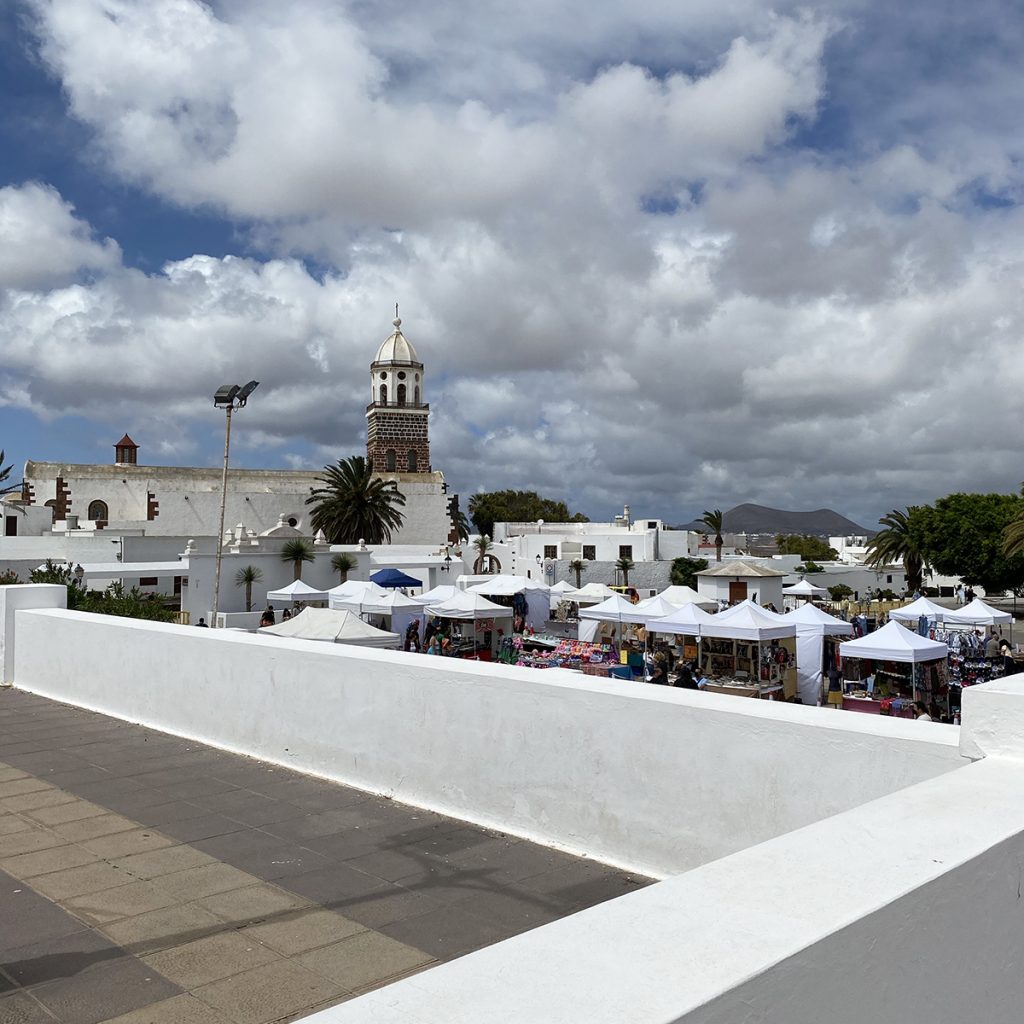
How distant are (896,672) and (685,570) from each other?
30.5m

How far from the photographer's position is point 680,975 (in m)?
1.80

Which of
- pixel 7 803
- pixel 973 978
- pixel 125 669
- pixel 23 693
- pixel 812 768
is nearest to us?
pixel 973 978

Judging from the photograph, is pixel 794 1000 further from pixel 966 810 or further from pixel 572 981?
pixel 966 810

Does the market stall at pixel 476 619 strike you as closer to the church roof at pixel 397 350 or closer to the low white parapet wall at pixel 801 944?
the low white parapet wall at pixel 801 944

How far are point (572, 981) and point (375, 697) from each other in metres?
3.81

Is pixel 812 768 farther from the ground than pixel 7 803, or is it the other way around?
pixel 812 768

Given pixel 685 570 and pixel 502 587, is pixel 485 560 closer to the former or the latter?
pixel 685 570

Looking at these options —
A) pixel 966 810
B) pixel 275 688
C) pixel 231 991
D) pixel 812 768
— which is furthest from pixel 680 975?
pixel 275 688

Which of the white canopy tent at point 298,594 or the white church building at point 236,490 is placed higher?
the white church building at point 236,490

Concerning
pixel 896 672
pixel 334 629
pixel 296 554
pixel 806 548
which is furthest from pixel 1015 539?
pixel 806 548

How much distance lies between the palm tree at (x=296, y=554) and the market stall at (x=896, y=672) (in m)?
20.6

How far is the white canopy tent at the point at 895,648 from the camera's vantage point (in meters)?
13.6

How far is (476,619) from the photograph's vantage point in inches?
835

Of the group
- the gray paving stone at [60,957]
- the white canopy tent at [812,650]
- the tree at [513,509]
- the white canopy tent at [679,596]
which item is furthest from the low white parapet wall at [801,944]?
the tree at [513,509]
